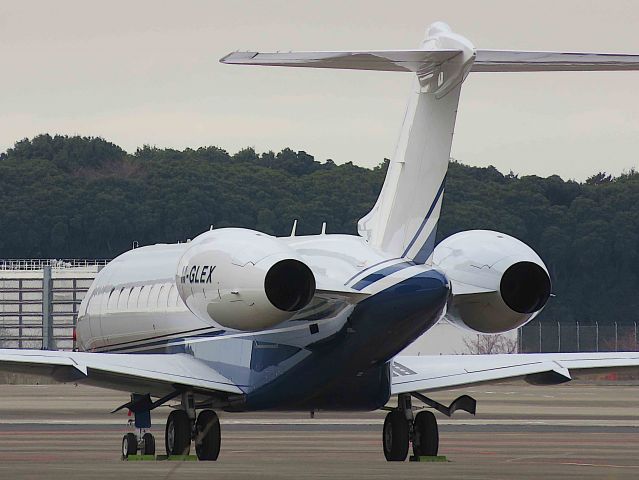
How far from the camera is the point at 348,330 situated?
80.7ft

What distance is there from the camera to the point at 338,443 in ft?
108

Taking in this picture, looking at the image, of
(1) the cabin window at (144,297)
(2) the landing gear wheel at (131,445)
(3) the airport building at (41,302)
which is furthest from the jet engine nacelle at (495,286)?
(3) the airport building at (41,302)

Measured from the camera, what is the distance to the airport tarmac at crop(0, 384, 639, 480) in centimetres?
2177

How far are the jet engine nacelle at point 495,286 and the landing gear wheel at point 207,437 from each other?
4236 millimetres

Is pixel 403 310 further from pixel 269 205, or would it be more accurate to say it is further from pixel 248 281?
pixel 269 205

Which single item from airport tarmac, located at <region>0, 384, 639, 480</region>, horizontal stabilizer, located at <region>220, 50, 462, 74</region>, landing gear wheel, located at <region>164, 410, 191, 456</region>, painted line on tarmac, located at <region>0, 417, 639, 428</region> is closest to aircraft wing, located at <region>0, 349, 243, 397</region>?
landing gear wheel, located at <region>164, 410, 191, 456</region>

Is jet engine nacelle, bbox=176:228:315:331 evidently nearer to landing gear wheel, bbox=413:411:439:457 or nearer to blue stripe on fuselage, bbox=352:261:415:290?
blue stripe on fuselage, bbox=352:261:415:290

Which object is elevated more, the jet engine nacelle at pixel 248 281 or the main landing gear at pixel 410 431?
the jet engine nacelle at pixel 248 281

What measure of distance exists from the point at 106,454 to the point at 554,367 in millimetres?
7891

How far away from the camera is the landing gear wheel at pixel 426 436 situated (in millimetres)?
27500

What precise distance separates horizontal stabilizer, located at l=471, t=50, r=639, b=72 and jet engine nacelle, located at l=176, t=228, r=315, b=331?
13.1 ft

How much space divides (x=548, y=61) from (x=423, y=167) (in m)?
2.77

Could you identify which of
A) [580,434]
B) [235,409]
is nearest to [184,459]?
[235,409]

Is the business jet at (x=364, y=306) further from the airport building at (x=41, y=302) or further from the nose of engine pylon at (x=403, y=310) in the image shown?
the airport building at (x=41, y=302)
